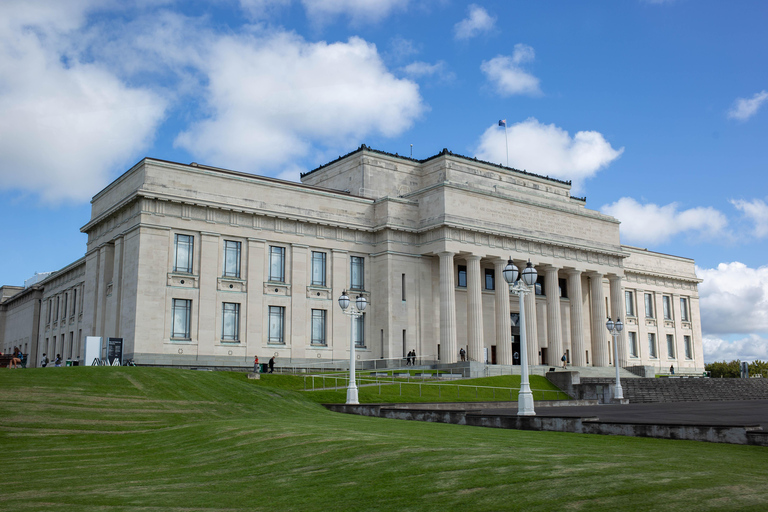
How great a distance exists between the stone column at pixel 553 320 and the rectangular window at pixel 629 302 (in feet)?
67.1

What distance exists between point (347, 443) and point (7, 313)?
320 feet

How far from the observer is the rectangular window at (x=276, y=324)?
56.8 meters

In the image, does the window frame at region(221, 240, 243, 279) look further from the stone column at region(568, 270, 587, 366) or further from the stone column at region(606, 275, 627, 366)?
the stone column at region(606, 275, 627, 366)

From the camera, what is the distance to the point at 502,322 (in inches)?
2496

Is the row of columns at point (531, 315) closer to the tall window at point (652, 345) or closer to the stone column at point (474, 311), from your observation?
the stone column at point (474, 311)

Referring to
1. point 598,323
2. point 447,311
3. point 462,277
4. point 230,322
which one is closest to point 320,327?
point 230,322

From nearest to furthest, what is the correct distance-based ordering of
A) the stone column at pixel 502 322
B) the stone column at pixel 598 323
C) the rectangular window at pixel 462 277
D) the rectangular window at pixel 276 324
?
1. the rectangular window at pixel 276 324
2. the stone column at pixel 502 322
3. the rectangular window at pixel 462 277
4. the stone column at pixel 598 323

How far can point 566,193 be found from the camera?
8106 cm

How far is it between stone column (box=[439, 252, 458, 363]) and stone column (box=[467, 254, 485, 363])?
1.80 metres

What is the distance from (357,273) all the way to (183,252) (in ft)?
50.9

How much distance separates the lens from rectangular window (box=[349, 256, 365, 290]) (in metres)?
61.9

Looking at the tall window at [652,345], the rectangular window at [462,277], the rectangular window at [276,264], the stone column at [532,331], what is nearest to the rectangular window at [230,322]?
the rectangular window at [276,264]

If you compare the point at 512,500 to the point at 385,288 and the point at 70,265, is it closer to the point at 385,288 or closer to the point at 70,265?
the point at 385,288

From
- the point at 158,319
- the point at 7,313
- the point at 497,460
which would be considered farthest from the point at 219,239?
the point at 7,313
